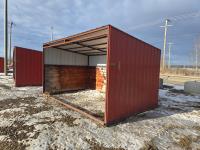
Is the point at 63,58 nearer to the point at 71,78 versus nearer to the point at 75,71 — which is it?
the point at 75,71

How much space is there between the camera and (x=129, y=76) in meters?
5.26

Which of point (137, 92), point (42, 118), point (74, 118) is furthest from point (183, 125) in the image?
point (42, 118)

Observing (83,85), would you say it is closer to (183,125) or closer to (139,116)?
(139,116)

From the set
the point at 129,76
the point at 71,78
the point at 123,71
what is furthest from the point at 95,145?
the point at 71,78

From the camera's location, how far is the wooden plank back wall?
30.7ft

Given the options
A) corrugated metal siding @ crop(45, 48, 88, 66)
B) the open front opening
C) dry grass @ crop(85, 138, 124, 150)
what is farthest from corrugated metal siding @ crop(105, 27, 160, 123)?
corrugated metal siding @ crop(45, 48, 88, 66)

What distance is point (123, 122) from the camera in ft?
16.2

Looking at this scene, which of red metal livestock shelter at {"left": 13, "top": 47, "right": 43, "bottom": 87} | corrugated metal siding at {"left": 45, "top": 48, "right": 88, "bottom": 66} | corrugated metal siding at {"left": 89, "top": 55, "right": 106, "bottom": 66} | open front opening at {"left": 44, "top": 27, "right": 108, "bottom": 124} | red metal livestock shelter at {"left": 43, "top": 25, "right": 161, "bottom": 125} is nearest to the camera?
red metal livestock shelter at {"left": 43, "top": 25, "right": 161, "bottom": 125}

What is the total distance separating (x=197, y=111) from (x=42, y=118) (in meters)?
5.72

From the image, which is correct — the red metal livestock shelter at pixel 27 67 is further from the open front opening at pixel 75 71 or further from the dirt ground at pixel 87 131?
the dirt ground at pixel 87 131

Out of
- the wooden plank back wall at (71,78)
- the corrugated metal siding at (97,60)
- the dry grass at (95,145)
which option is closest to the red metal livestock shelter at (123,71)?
the wooden plank back wall at (71,78)

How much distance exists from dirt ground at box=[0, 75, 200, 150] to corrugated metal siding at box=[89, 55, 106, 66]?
505cm

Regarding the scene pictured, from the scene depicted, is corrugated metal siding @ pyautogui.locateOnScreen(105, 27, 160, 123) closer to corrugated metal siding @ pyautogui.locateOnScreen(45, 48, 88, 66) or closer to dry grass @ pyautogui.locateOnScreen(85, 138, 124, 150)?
dry grass @ pyautogui.locateOnScreen(85, 138, 124, 150)

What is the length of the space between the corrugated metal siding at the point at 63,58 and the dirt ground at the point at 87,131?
12.5ft
